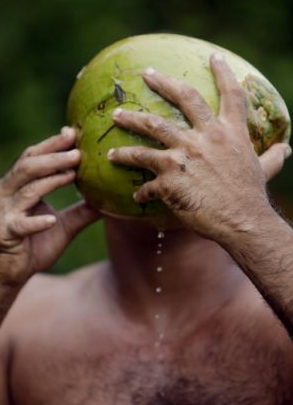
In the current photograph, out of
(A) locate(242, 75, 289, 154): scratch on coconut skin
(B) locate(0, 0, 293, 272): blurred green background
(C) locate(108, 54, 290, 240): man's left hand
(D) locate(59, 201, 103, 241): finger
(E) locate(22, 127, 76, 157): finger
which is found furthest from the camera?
(B) locate(0, 0, 293, 272): blurred green background

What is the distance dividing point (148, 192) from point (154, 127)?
0.53ft

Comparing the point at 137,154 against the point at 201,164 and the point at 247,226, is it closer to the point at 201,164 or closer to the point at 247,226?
the point at 201,164

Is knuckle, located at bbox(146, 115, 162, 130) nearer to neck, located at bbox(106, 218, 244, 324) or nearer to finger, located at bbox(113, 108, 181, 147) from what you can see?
finger, located at bbox(113, 108, 181, 147)

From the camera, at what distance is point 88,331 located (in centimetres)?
323

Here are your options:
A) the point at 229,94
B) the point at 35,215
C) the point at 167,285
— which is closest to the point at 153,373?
the point at 167,285

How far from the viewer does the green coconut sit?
2439 mm

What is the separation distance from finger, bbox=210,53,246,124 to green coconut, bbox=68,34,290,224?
0.03 m

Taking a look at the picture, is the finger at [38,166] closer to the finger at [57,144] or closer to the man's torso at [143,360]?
the finger at [57,144]

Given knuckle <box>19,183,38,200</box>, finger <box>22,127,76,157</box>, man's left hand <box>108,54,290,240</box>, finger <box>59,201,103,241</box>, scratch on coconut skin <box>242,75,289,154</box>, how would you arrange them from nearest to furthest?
1. man's left hand <box>108,54,290,240</box>
2. scratch on coconut skin <box>242,75,289,154</box>
3. finger <box>22,127,76,157</box>
4. knuckle <box>19,183,38,200</box>
5. finger <box>59,201,103,241</box>

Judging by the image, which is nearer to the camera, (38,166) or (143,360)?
(38,166)

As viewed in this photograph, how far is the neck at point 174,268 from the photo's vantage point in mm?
2973

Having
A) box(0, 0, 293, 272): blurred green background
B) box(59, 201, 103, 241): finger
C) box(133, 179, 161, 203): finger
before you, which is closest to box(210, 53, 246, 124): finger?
box(133, 179, 161, 203): finger

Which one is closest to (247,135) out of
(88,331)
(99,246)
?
(88,331)

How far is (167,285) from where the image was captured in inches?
121
